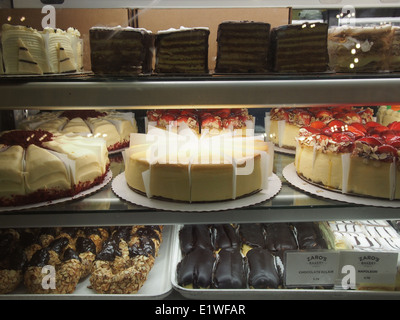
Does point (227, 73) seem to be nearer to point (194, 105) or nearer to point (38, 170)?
point (194, 105)

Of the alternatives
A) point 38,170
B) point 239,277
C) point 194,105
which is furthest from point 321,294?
point 38,170

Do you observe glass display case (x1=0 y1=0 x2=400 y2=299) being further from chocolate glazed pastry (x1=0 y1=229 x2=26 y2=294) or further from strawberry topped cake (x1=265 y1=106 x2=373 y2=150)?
strawberry topped cake (x1=265 y1=106 x2=373 y2=150)

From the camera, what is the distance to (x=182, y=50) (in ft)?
4.30

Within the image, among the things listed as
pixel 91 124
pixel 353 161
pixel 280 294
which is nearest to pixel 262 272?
pixel 280 294

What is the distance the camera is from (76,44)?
64.5 inches

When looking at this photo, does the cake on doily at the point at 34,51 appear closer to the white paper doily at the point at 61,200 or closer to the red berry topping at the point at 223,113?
the white paper doily at the point at 61,200

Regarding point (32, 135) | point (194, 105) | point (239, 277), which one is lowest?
point (239, 277)

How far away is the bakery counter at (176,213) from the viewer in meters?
1.30

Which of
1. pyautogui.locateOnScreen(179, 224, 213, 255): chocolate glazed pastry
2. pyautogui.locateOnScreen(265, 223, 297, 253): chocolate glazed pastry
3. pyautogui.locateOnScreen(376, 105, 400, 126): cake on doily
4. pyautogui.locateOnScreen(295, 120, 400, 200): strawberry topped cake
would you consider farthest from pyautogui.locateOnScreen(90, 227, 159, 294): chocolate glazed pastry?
pyautogui.locateOnScreen(376, 105, 400, 126): cake on doily

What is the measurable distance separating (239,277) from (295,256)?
0.26m

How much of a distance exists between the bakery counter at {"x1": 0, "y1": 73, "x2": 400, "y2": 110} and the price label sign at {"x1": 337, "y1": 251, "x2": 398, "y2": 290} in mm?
644

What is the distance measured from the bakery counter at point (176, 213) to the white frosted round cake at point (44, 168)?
0.06 metres

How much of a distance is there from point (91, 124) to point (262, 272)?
1.23 meters

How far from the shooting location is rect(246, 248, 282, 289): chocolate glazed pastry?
1.56 meters
